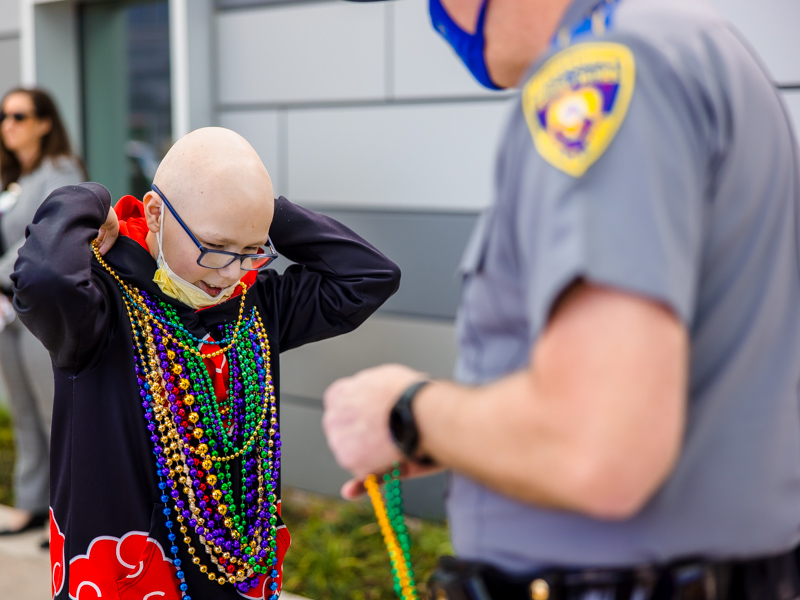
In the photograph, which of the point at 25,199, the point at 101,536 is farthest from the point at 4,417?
the point at 101,536

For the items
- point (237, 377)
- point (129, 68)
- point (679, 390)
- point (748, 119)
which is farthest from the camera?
point (129, 68)

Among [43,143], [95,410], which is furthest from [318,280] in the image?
[43,143]

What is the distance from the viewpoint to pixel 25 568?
389 centimetres

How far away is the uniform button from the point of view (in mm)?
960

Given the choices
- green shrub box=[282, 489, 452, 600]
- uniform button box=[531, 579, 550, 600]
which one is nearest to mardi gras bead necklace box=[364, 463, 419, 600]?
uniform button box=[531, 579, 550, 600]

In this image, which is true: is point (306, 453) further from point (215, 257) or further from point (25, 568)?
point (215, 257)

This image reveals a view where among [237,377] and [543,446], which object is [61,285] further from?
[543,446]

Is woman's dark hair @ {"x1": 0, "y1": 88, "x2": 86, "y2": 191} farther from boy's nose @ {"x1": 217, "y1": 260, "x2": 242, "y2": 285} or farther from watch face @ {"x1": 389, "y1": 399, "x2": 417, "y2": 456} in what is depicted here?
watch face @ {"x1": 389, "y1": 399, "x2": 417, "y2": 456}

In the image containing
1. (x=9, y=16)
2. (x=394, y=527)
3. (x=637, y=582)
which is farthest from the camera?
(x=9, y=16)

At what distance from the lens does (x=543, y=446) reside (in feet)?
2.77

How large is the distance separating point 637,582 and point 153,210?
142 centimetres

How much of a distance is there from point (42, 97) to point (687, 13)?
13.6ft

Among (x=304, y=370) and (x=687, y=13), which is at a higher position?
(x=687, y=13)

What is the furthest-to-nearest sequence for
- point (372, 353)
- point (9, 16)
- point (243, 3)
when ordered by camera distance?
1. point (9, 16)
2. point (243, 3)
3. point (372, 353)
